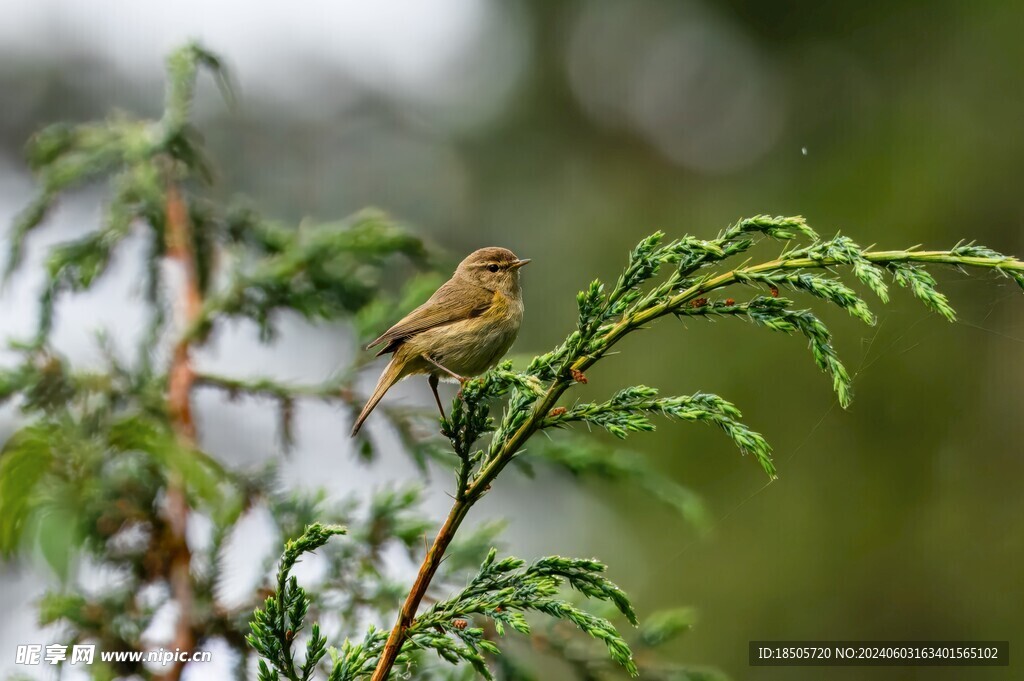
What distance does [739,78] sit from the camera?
35.8ft

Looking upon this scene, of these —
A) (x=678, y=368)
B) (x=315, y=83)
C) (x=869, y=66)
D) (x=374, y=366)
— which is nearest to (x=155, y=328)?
(x=374, y=366)

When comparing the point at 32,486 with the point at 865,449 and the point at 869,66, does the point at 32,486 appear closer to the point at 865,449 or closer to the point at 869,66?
the point at 865,449

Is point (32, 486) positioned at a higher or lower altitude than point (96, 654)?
higher

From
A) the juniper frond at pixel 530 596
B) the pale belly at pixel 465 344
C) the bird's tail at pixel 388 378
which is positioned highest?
the pale belly at pixel 465 344

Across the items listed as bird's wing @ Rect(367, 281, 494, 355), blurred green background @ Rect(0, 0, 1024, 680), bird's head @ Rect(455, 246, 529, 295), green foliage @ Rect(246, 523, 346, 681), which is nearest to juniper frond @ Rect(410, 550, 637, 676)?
green foliage @ Rect(246, 523, 346, 681)

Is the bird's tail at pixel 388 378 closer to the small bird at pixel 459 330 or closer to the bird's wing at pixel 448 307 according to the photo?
the small bird at pixel 459 330

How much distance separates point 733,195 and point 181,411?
764 cm

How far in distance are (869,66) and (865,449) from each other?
461cm

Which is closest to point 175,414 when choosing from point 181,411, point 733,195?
point 181,411

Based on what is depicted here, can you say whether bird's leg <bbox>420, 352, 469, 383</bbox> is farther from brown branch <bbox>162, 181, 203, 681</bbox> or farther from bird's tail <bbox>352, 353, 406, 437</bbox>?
brown branch <bbox>162, 181, 203, 681</bbox>

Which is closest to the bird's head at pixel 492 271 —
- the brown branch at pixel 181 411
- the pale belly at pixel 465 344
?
the pale belly at pixel 465 344

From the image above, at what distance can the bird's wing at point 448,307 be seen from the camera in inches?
120

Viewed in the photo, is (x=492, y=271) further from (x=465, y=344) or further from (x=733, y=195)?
(x=733, y=195)

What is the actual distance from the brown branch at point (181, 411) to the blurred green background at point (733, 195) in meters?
2.86
